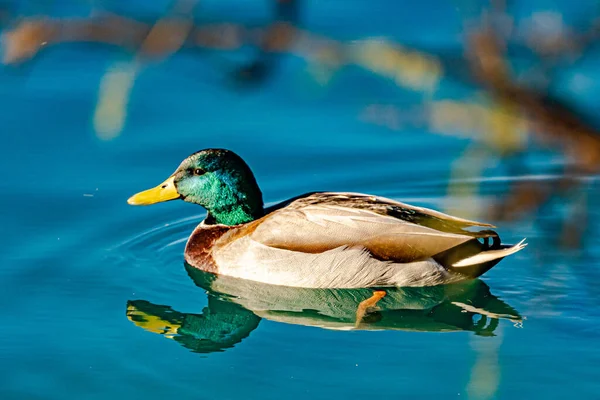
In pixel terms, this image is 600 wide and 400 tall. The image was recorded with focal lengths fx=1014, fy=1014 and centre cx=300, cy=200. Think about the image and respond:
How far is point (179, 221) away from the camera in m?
8.42

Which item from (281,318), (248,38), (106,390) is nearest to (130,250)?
(281,318)

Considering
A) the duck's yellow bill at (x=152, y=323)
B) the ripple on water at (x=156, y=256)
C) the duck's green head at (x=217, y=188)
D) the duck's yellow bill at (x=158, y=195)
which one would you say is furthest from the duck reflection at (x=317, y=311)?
the duck's yellow bill at (x=158, y=195)

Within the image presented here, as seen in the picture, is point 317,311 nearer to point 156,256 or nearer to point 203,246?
point 203,246

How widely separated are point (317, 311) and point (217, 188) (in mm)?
1420

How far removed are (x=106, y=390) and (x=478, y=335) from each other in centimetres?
230

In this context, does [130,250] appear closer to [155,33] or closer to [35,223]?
[35,223]

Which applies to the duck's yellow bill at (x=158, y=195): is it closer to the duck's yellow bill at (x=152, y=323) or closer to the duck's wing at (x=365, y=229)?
the duck's wing at (x=365, y=229)

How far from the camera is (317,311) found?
681 cm

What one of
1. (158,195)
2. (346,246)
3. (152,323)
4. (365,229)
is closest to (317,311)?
(346,246)

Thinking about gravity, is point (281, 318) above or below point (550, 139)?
below

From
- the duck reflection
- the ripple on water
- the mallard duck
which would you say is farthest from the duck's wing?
the ripple on water

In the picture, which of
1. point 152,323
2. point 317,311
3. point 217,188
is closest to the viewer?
point 152,323

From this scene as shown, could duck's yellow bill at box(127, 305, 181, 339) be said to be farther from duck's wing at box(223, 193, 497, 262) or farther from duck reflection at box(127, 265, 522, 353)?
duck's wing at box(223, 193, 497, 262)

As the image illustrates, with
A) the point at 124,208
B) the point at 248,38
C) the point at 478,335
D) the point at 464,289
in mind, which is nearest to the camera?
the point at 248,38
